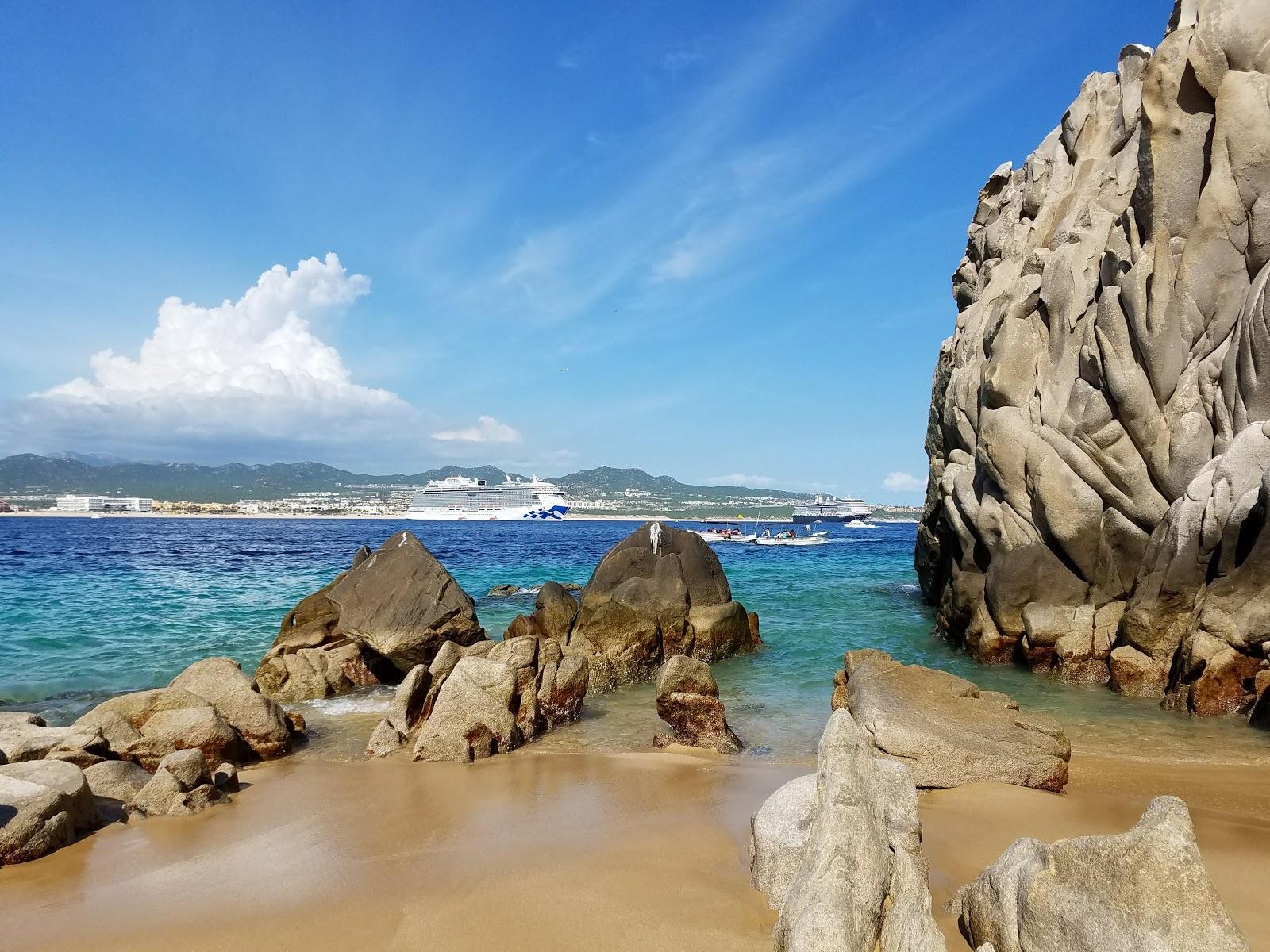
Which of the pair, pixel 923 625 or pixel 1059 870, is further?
pixel 923 625

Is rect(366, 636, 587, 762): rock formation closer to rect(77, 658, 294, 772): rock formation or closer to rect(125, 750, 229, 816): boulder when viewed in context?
rect(77, 658, 294, 772): rock formation

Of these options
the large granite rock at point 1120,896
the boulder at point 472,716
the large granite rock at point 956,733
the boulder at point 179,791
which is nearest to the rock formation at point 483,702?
the boulder at point 472,716

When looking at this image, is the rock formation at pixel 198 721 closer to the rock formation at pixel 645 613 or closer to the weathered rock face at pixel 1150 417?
the rock formation at pixel 645 613

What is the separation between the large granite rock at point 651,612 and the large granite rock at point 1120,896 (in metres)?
10.2

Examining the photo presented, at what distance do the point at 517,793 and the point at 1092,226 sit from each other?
1747cm

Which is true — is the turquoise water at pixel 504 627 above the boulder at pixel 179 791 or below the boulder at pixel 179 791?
below

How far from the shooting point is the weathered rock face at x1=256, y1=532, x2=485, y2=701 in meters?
13.3

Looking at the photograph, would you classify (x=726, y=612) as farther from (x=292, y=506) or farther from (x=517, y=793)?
(x=292, y=506)

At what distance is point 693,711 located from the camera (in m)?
9.34

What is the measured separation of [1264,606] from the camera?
9.94m

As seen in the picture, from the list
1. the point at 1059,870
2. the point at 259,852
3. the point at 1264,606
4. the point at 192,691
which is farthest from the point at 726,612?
the point at 1059,870

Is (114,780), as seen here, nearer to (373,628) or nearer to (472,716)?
(472,716)

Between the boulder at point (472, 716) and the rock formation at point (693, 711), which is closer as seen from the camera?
the boulder at point (472, 716)

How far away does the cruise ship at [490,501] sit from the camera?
397ft
